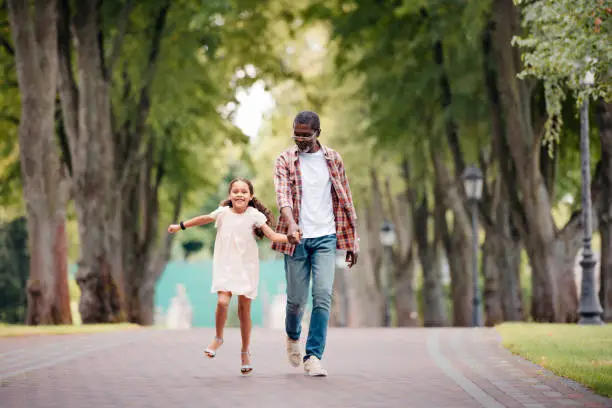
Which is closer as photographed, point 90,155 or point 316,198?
point 316,198

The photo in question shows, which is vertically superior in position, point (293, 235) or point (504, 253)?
point (504, 253)

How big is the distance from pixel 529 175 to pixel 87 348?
10776 millimetres

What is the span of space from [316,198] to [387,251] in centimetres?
2884

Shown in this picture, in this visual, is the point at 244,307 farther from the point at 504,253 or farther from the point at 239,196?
the point at 504,253

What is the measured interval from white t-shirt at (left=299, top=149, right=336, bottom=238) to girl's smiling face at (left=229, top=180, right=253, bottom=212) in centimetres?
53

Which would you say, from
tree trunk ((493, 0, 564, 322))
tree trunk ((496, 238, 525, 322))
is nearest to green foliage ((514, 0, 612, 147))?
tree trunk ((493, 0, 564, 322))

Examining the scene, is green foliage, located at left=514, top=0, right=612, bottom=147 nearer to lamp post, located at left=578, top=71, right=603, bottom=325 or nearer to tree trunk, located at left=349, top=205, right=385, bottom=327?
lamp post, located at left=578, top=71, right=603, bottom=325

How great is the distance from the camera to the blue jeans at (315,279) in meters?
11.1

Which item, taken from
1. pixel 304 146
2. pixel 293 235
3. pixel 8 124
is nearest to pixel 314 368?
pixel 293 235

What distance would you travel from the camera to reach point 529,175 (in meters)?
23.5

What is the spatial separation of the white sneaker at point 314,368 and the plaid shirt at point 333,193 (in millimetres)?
898

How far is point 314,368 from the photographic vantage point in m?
11.2

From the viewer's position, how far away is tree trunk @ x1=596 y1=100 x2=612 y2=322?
22734 mm

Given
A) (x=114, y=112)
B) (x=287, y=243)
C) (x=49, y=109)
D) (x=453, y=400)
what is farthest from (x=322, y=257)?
(x=114, y=112)
